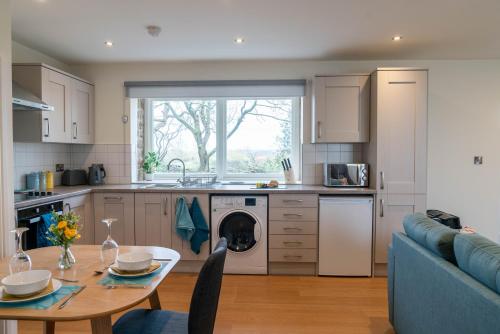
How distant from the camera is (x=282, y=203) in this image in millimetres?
3340

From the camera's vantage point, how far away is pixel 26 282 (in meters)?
1.22

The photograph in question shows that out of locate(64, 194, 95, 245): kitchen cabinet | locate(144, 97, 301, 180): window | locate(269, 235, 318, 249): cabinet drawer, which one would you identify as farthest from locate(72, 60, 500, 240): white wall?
locate(64, 194, 95, 245): kitchen cabinet

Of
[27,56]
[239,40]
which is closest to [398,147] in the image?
[239,40]

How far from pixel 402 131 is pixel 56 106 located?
3.50 metres

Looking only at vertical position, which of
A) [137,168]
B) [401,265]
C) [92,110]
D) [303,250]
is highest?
[92,110]

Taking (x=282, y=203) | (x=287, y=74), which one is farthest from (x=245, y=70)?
(x=282, y=203)

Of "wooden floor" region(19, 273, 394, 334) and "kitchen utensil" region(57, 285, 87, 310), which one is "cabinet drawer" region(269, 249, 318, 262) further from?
"kitchen utensil" region(57, 285, 87, 310)

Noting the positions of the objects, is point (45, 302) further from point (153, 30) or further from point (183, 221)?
point (153, 30)

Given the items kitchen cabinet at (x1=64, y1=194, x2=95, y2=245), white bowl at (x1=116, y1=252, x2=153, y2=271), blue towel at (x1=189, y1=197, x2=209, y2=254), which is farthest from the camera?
blue towel at (x1=189, y1=197, x2=209, y2=254)

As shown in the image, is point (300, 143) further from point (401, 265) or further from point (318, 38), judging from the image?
point (401, 265)

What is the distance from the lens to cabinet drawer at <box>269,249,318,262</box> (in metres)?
3.34

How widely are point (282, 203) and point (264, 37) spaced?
1.65 metres

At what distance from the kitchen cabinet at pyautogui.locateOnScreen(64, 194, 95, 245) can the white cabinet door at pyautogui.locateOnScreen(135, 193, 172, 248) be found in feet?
1.61

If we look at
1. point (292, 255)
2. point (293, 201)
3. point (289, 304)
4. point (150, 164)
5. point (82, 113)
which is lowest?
point (289, 304)
